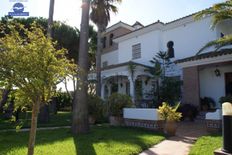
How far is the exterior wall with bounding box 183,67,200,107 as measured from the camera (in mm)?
17344

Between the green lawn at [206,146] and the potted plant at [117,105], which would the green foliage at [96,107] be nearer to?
the potted plant at [117,105]

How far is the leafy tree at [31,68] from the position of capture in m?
5.48

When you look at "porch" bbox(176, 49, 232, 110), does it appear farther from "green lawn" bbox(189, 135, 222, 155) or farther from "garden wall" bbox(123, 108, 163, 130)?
"green lawn" bbox(189, 135, 222, 155)

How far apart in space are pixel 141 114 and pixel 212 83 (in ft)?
23.3

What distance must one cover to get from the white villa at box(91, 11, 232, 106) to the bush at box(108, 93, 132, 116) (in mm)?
4605

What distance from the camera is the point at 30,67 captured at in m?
5.51

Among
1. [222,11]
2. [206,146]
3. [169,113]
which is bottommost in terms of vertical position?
[206,146]

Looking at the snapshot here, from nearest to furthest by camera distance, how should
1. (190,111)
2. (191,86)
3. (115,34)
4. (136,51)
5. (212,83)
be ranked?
(190,111), (191,86), (212,83), (136,51), (115,34)

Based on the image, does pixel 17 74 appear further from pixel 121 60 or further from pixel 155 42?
pixel 121 60

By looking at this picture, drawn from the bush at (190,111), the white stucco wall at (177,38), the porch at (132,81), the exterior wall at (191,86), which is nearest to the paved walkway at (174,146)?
the bush at (190,111)

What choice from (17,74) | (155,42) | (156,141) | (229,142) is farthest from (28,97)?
(155,42)

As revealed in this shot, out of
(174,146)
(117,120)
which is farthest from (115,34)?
(174,146)

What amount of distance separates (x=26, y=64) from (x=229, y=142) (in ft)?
14.0

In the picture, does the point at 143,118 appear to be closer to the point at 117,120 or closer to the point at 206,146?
the point at 117,120
